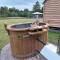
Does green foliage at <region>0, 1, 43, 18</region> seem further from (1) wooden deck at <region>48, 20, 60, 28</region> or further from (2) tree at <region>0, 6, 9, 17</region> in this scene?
(1) wooden deck at <region>48, 20, 60, 28</region>

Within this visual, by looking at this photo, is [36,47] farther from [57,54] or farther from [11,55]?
[57,54]

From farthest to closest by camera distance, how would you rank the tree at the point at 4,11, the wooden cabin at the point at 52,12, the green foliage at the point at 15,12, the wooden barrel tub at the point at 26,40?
the tree at the point at 4,11 → the wooden cabin at the point at 52,12 → the green foliage at the point at 15,12 → the wooden barrel tub at the point at 26,40

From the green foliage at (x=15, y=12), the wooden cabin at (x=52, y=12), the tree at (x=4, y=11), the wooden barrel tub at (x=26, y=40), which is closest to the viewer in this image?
the wooden barrel tub at (x=26, y=40)

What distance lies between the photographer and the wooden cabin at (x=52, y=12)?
30.3 feet

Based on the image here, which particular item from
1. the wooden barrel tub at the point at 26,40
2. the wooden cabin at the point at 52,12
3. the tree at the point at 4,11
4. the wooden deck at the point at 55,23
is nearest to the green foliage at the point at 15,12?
the tree at the point at 4,11

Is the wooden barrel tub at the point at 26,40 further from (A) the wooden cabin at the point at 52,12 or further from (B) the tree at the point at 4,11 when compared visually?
(B) the tree at the point at 4,11

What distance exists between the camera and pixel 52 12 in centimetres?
955

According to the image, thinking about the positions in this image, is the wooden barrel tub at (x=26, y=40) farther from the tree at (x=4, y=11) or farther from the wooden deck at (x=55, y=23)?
the tree at (x=4, y=11)

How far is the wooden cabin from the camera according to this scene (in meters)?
9.23

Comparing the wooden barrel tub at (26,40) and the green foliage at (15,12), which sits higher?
the green foliage at (15,12)

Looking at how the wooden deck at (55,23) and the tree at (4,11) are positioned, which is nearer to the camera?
the wooden deck at (55,23)

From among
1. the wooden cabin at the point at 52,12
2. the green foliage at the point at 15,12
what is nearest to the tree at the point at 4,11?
the green foliage at the point at 15,12

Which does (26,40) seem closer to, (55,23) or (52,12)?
(55,23)

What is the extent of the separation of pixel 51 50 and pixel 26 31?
6.58 feet
